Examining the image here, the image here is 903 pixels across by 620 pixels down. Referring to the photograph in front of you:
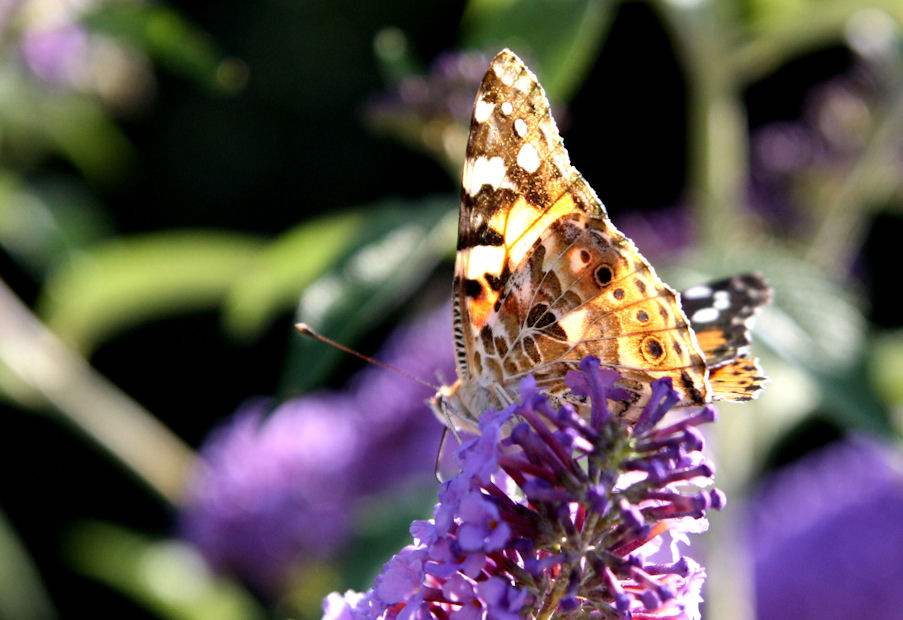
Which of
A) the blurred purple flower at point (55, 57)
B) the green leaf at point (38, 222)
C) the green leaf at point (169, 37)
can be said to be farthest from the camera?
the blurred purple flower at point (55, 57)

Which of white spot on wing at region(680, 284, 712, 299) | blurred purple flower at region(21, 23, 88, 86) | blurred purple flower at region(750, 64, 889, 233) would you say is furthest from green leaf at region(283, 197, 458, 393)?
blurred purple flower at region(21, 23, 88, 86)

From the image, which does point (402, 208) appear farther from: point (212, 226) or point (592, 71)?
point (212, 226)

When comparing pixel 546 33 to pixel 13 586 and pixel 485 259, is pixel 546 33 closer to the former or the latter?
pixel 485 259

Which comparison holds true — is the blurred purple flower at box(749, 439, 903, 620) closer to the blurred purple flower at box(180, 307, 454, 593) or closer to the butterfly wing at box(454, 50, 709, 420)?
the blurred purple flower at box(180, 307, 454, 593)

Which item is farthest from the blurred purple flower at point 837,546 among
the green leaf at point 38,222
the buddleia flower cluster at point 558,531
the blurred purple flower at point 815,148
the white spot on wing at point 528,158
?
the green leaf at point 38,222

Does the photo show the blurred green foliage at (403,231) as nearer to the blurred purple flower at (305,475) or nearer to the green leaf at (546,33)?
A: the green leaf at (546,33)

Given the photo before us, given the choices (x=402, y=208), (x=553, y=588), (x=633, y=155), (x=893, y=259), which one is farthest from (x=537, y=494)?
(x=633, y=155)
